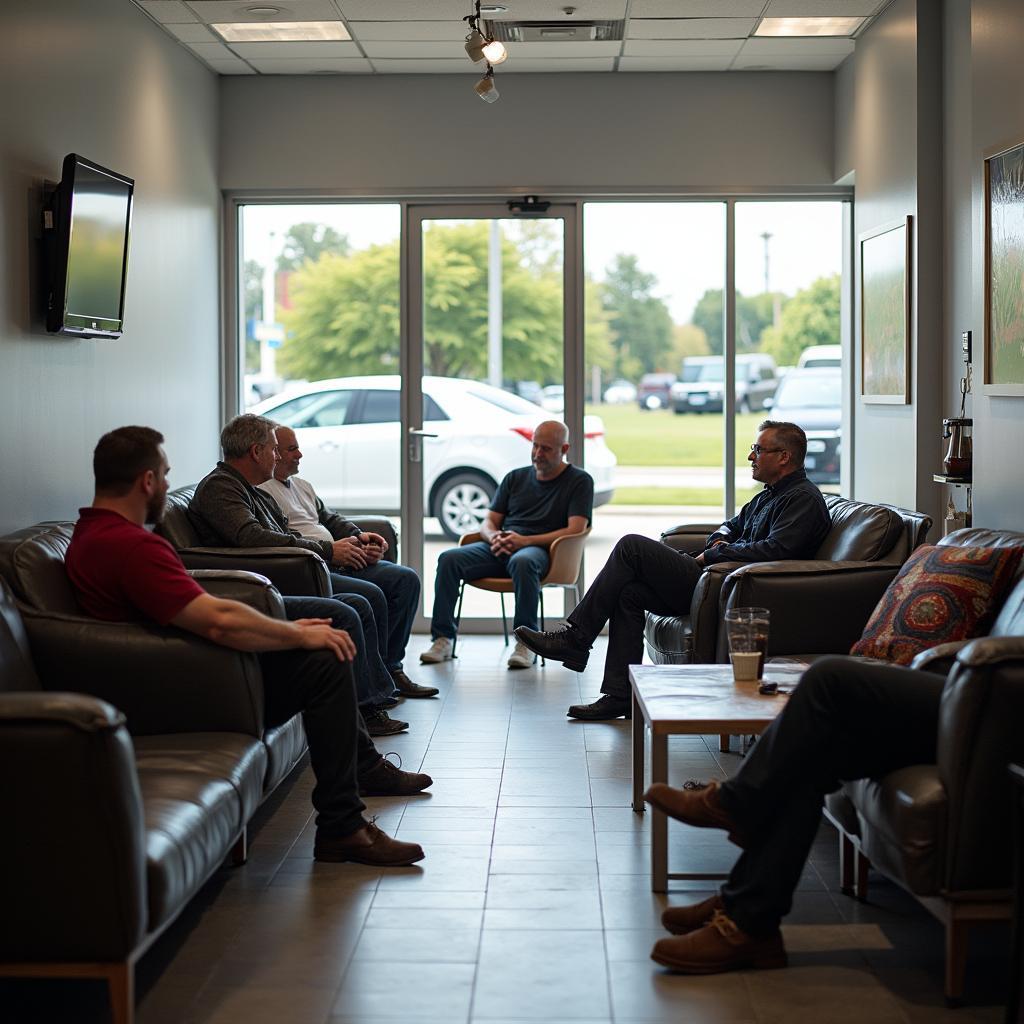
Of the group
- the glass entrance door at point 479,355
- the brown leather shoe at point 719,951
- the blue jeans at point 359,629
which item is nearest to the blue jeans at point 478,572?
the glass entrance door at point 479,355

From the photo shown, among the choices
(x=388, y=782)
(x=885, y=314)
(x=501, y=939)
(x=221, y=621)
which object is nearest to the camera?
(x=501, y=939)

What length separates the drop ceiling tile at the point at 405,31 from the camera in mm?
6309

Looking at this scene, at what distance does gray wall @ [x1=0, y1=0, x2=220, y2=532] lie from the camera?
4.58 meters

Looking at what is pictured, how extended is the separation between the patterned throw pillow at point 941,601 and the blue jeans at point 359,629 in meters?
1.67

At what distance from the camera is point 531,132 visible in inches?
288

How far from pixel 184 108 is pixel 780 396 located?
3475mm

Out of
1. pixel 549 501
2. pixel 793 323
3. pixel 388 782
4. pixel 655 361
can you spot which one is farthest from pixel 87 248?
pixel 793 323

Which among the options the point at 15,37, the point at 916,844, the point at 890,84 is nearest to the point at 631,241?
the point at 890,84

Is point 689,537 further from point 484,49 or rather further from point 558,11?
point 558,11

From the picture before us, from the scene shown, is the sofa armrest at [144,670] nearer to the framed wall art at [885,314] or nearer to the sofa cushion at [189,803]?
the sofa cushion at [189,803]

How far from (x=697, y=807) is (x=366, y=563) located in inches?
122

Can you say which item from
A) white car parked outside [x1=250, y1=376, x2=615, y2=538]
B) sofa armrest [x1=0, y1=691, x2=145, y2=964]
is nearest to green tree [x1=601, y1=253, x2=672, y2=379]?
white car parked outside [x1=250, y1=376, x2=615, y2=538]

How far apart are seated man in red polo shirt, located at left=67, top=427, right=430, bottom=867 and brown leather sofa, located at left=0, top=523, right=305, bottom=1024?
0.09 meters

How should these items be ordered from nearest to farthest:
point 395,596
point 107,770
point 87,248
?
point 107,770 < point 87,248 < point 395,596
